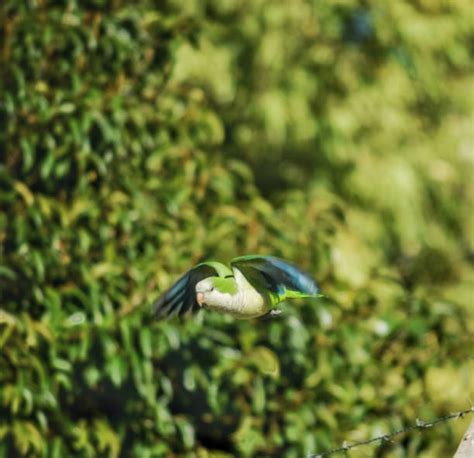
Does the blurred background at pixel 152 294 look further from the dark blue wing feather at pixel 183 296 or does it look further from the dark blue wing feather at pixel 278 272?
the dark blue wing feather at pixel 278 272

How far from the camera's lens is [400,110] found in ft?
20.3

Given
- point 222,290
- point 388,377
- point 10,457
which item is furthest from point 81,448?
point 222,290

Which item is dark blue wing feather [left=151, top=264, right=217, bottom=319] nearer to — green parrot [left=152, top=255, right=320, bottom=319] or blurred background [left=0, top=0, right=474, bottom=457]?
green parrot [left=152, top=255, right=320, bottom=319]

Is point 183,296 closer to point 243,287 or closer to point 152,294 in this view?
point 243,287

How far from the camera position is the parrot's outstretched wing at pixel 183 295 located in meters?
2.55

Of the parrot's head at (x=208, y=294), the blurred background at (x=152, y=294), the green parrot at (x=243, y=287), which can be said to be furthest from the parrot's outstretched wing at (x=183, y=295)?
the blurred background at (x=152, y=294)

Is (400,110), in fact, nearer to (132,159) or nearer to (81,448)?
(132,159)

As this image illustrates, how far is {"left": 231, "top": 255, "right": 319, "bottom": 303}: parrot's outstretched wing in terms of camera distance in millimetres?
2439

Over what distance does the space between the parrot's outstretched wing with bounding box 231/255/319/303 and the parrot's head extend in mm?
133

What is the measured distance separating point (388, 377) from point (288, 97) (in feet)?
7.15

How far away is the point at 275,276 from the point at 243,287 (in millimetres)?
97

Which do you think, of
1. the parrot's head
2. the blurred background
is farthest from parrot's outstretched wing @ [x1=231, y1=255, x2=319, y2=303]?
the blurred background

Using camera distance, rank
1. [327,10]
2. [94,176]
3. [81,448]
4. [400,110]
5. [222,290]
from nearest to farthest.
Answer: [222,290] < [81,448] < [94,176] < [327,10] < [400,110]

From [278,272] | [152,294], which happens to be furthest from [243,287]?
[152,294]
